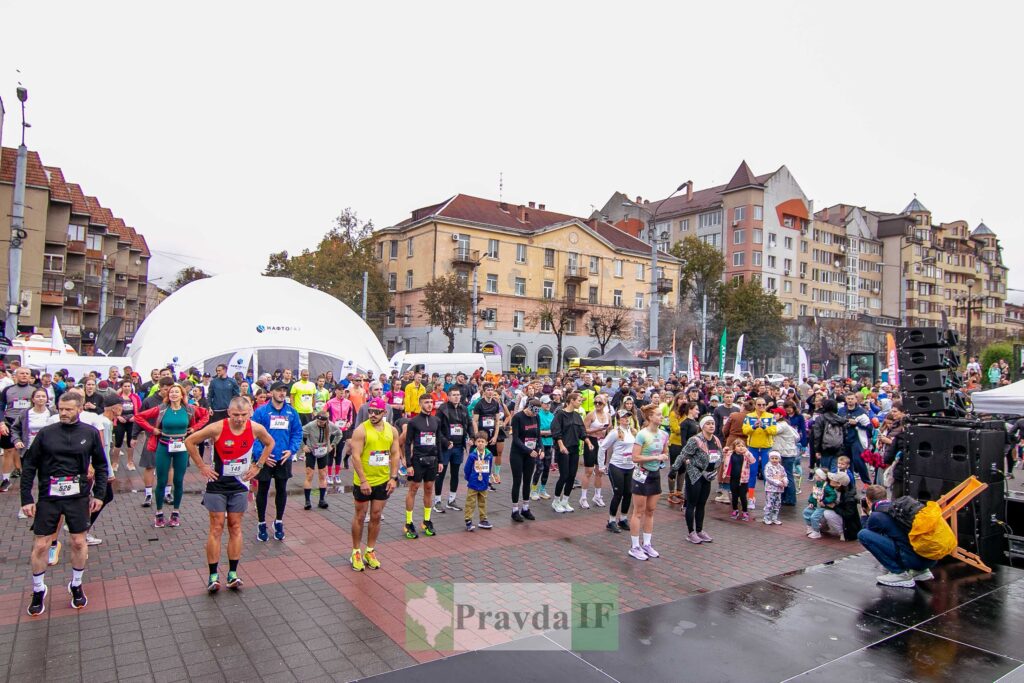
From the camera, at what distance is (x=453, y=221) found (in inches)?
2063

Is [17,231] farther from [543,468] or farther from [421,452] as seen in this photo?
[543,468]

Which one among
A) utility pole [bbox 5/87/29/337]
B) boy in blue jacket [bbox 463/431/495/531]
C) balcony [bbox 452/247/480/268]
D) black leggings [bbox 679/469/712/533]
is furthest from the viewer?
balcony [bbox 452/247/480/268]

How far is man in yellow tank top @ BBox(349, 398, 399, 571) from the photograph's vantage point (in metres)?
6.69

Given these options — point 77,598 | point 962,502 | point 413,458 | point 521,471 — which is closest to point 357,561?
point 413,458

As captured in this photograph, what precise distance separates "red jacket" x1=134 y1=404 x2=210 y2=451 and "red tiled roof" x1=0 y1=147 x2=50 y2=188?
1781 inches

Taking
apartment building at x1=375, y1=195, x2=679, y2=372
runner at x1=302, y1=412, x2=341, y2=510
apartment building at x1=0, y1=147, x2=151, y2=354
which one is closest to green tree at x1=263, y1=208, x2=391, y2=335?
apartment building at x1=375, y1=195, x2=679, y2=372

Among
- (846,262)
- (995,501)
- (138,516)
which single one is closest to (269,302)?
(138,516)

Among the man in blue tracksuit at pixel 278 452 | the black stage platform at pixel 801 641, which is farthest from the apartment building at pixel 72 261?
the black stage platform at pixel 801 641

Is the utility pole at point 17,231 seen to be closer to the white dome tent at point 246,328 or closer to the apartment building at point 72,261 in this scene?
the white dome tent at point 246,328

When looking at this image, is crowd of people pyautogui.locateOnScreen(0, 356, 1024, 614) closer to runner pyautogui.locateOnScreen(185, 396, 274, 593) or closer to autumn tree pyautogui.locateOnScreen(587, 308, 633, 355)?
runner pyautogui.locateOnScreen(185, 396, 274, 593)

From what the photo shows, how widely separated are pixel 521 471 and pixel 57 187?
188 feet

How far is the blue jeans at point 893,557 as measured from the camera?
263 inches

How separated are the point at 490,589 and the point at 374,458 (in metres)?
1.83

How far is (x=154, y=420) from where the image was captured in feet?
28.4
